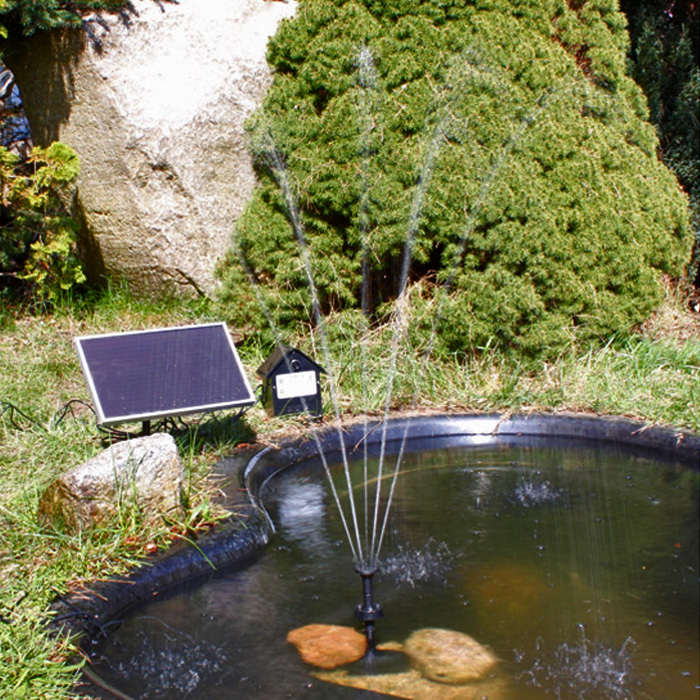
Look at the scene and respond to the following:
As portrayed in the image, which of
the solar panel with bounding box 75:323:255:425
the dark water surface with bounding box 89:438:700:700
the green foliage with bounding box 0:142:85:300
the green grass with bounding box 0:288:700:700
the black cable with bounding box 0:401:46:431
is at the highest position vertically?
the green foliage with bounding box 0:142:85:300

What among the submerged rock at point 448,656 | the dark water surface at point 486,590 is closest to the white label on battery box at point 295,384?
the dark water surface at point 486,590

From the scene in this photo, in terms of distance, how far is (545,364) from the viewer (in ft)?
16.9

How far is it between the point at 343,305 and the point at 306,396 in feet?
Answer: 3.61

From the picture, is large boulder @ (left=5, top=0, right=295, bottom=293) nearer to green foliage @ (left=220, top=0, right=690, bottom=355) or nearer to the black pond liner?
green foliage @ (left=220, top=0, right=690, bottom=355)

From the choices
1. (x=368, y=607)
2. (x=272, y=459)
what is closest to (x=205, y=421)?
(x=272, y=459)

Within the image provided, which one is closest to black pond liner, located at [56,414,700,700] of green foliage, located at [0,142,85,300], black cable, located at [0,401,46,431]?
black cable, located at [0,401,46,431]

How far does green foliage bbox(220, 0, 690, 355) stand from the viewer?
5176 millimetres

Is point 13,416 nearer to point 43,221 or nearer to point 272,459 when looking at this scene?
point 272,459

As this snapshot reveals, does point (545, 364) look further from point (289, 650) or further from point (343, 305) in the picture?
point (289, 650)

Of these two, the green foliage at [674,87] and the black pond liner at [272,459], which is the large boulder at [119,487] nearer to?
the black pond liner at [272,459]

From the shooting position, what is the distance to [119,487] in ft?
10.2

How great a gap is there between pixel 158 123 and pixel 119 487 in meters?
3.47

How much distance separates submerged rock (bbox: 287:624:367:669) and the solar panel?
1.31 metres

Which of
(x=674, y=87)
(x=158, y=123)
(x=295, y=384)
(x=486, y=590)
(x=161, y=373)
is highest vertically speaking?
(x=158, y=123)
